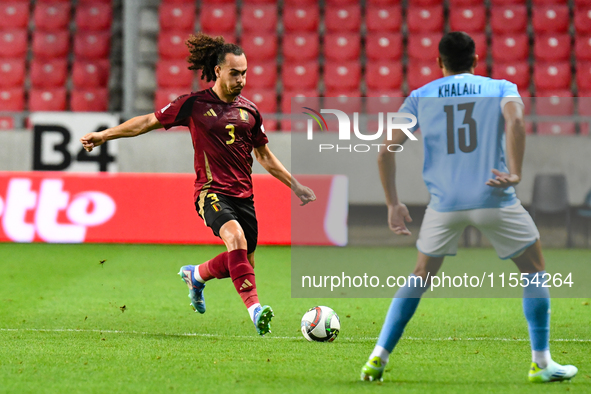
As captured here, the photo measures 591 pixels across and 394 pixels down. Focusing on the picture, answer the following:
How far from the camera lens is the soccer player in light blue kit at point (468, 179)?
3.55m

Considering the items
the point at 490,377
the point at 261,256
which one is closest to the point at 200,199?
the point at 490,377

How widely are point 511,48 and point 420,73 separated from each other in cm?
180

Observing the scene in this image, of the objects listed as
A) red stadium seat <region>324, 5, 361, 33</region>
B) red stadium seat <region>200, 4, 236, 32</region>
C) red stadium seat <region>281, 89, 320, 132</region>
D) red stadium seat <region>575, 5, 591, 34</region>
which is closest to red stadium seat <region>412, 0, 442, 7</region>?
red stadium seat <region>324, 5, 361, 33</region>

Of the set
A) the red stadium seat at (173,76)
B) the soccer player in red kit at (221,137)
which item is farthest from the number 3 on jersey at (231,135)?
the red stadium seat at (173,76)

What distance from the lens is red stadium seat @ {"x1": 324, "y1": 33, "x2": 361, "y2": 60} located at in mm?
13375

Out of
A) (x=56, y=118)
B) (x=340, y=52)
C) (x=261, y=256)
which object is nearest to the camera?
(x=261, y=256)

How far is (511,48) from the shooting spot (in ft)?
43.6

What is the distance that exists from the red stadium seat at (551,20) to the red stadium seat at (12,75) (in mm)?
9400

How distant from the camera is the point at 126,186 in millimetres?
10602

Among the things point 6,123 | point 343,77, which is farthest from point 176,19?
point 6,123

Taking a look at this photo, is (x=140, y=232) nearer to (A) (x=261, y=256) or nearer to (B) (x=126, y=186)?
(B) (x=126, y=186)

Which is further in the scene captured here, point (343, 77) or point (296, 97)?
point (343, 77)

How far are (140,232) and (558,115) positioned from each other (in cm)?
626

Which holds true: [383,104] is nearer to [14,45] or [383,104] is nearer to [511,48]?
[511,48]
